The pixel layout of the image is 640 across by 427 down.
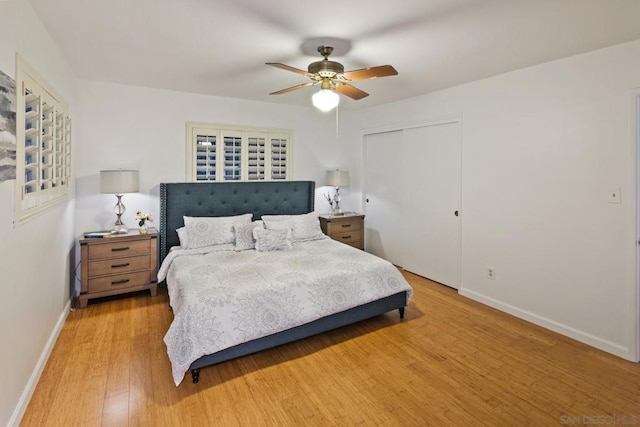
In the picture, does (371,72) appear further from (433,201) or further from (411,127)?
(433,201)

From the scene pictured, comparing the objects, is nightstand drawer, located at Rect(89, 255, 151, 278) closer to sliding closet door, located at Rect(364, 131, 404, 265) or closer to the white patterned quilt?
the white patterned quilt

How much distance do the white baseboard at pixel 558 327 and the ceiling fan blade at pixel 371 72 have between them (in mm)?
2656

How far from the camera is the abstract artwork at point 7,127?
1639 millimetres

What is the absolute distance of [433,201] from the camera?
4348mm

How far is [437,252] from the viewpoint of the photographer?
14.2 feet

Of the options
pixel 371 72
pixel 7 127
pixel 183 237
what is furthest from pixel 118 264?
pixel 371 72

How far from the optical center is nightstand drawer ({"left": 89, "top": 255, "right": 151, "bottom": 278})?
3.49 m

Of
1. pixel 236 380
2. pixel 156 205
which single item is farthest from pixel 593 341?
pixel 156 205

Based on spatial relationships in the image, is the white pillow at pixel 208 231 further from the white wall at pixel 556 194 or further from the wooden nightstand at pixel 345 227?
the white wall at pixel 556 194

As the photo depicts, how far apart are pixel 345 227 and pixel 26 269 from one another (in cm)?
370

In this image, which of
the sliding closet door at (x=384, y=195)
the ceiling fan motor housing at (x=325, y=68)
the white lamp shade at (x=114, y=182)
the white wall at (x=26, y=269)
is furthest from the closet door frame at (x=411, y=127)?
the white wall at (x=26, y=269)

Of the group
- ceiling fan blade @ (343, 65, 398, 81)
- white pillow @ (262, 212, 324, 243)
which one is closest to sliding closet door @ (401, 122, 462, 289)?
white pillow @ (262, 212, 324, 243)

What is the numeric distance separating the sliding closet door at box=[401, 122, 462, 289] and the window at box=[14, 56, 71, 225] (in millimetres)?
3917

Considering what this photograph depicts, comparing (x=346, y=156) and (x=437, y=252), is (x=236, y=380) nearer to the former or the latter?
(x=437, y=252)
